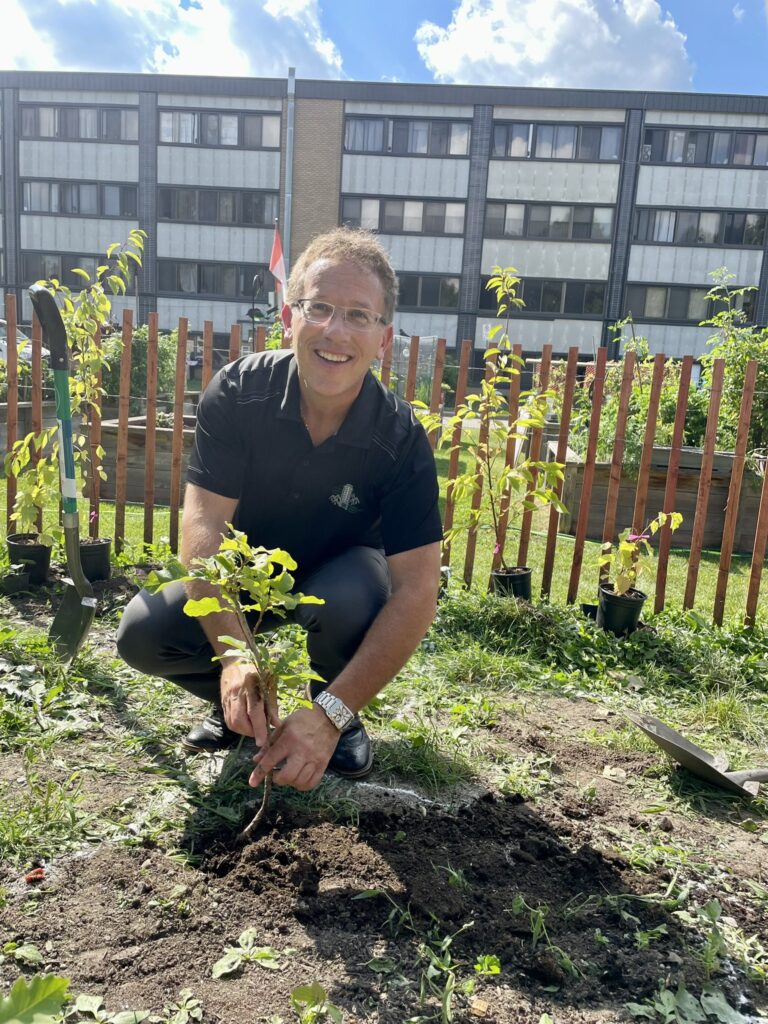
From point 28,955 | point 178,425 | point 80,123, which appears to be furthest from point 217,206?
point 28,955

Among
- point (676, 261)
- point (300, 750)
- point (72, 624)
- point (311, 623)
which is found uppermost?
point (676, 261)

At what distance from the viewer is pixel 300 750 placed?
1797mm

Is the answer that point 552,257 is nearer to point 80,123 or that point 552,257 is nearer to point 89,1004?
point 80,123

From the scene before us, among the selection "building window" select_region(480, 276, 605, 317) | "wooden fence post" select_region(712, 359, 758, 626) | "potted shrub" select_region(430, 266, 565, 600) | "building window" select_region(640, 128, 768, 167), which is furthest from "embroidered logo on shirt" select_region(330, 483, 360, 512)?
"building window" select_region(640, 128, 768, 167)

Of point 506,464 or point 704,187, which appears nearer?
point 506,464

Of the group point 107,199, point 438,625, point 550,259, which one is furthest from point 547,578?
point 107,199

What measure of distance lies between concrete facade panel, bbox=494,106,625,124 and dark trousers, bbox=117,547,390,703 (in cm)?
2818

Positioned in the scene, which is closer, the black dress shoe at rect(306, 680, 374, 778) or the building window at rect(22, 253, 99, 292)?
the black dress shoe at rect(306, 680, 374, 778)

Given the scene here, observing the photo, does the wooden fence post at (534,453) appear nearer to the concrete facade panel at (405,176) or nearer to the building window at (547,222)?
the building window at (547,222)

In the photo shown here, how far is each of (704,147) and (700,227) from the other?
103 inches

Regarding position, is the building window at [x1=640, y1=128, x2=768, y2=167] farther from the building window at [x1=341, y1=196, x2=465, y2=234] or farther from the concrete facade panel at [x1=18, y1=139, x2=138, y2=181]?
the concrete facade panel at [x1=18, y1=139, x2=138, y2=181]

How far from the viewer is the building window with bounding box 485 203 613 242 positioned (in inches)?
1054

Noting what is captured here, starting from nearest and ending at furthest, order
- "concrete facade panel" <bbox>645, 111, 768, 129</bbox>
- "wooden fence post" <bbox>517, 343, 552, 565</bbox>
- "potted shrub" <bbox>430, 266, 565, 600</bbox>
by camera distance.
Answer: "potted shrub" <bbox>430, 266, 565, 600</bbox>, "wooden fence post" <bbox>517, 343, 552, 565</bbox>, "concrete facade panel" <bbox>645, 111, 768, 129</bbox>

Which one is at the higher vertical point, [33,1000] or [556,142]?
[556,142]
